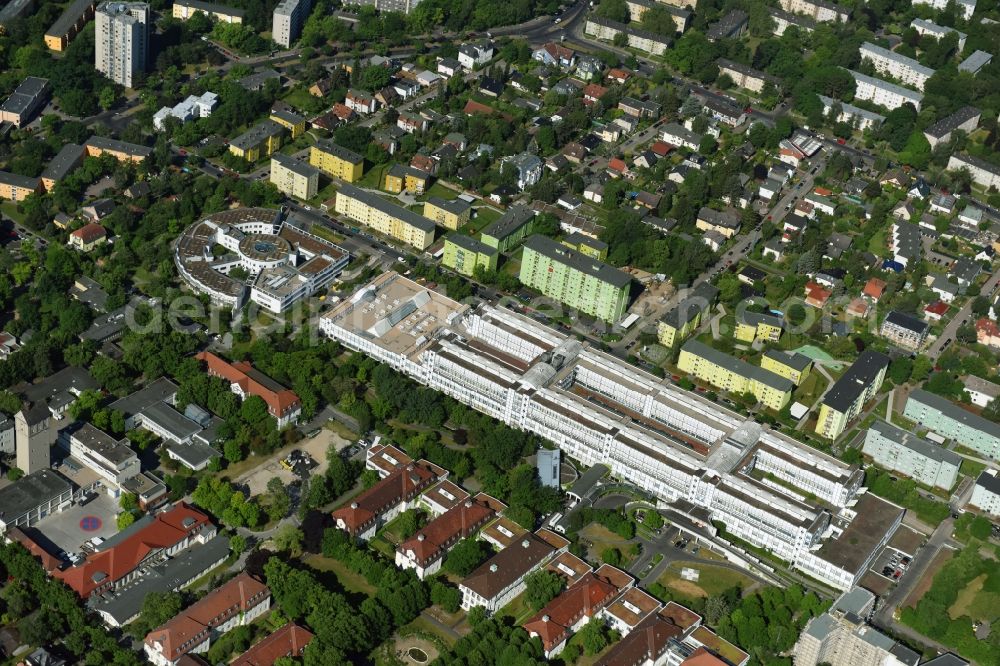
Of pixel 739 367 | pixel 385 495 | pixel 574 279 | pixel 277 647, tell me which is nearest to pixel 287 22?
pixel 574 279

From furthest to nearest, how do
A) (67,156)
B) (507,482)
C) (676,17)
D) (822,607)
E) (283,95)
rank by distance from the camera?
(676,17) < (283,95) < (67,156) < (507,482) < (822,607)

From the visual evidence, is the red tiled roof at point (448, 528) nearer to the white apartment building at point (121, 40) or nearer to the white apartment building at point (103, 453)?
the white apartment building at point (103, 453)

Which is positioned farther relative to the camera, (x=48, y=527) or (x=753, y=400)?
(x=753, y=400)

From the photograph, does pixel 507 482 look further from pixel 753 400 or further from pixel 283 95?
pixel 283 95

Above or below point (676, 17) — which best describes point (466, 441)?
below

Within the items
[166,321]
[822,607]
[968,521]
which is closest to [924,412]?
[968,521]
